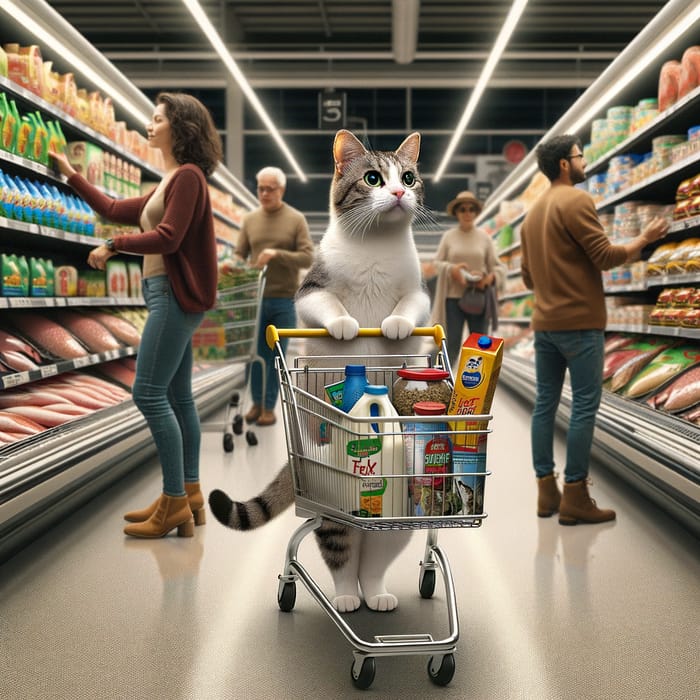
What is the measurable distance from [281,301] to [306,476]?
3292 millimetres

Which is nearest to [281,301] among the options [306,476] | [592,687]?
[306,476]

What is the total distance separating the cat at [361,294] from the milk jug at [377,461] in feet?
1.07

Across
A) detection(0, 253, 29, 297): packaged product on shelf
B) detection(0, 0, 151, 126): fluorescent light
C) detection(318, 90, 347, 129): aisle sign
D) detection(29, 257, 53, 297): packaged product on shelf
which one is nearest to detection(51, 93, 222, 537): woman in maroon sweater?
detection(0, 253, 29, 297): packaged product on shelf

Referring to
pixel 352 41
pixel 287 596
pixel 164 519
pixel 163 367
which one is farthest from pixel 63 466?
pixel 352 41

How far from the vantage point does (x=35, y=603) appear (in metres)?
2.21

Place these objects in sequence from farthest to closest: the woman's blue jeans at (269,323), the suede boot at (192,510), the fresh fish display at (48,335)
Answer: the woman's blue jeans at (269,323)
the fresh fish display at (48,335)
the suede boot at (192,510)

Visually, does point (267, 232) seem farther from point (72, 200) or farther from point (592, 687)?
point (592, 687)

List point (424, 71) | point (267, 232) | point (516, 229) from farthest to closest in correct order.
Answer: point (424, 71) → point (516, 229) → point (267, 232)

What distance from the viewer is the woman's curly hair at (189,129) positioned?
8.82 feet

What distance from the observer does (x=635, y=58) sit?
3.71 m

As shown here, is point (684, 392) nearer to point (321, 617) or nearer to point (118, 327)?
point (321, 617)

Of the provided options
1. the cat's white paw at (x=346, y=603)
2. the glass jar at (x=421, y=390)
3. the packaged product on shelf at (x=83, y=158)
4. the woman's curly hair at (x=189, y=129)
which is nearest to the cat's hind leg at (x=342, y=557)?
the cat's white paw at (x=346, y=603)

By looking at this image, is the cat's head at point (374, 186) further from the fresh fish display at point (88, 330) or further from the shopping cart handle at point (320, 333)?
the fresh fish display at point (88, 330)

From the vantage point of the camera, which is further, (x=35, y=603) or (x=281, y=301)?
(x=281, y=301)
